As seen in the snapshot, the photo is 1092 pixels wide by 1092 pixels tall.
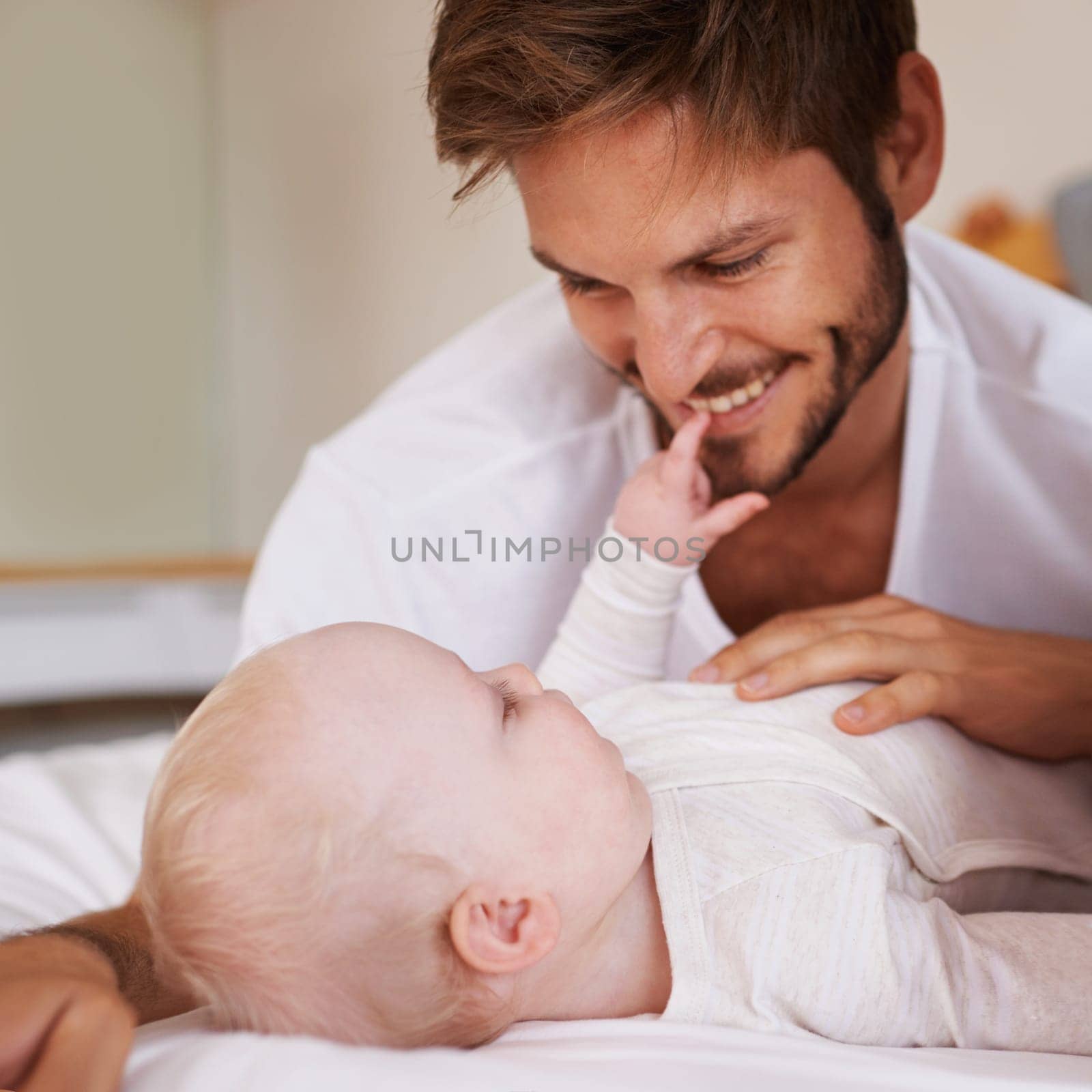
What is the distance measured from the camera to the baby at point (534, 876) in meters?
0.72

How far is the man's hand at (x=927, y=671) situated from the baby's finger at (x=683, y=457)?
0.54 feet

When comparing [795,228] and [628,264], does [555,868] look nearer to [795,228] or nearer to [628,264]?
[628,264]

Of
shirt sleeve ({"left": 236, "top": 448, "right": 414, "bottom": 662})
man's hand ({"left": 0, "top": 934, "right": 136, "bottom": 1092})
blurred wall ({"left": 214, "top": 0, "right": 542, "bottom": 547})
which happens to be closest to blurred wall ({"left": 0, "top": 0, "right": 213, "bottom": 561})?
blurred wall ({"left": 214, "top": 0, "right": 542, "bottom": 547})

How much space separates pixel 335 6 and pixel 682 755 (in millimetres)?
2426

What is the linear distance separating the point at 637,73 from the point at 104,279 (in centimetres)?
303

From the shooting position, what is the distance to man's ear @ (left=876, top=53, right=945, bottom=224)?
1.30 metres

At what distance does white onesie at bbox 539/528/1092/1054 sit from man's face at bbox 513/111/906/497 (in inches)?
7.4

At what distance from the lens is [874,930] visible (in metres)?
0.81

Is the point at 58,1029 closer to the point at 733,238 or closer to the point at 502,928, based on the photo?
the point at 502,928

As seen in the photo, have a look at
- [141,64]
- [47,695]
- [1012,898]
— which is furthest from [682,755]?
[141,64]

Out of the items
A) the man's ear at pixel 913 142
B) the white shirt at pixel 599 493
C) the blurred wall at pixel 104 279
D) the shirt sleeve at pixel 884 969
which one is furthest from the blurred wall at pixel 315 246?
the shirt sleeve at pixel 884 969

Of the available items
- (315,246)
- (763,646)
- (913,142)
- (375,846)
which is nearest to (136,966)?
(375,846)

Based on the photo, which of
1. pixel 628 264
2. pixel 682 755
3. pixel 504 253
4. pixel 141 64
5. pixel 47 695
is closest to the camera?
pixel 682 755

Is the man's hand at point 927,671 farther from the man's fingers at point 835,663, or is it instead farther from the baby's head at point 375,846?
the baby's head at point 375,846
